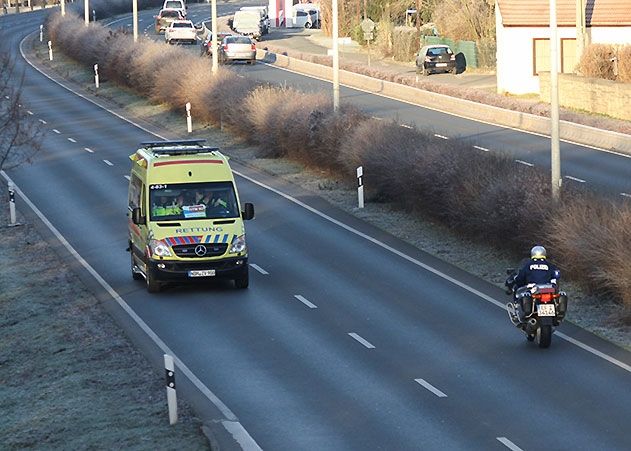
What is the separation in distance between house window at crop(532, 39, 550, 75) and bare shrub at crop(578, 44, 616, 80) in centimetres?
419

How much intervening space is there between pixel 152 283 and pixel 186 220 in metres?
1.31

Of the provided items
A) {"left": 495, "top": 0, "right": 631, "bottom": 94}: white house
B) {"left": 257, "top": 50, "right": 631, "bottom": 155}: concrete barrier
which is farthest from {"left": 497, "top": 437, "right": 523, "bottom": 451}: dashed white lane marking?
{"left": 495, "top": 0, "right": 631, "bottom": 94}: white house

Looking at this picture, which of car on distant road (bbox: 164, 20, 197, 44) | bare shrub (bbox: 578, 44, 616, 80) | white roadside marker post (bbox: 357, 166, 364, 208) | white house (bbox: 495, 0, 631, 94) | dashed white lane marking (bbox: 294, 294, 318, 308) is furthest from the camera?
car on distant road (bbox: 164, 20, 197, 44)

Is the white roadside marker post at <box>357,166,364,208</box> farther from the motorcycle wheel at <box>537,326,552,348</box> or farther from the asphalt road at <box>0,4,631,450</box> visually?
the motorcycle wheel at <box>537,326,552,348</box>

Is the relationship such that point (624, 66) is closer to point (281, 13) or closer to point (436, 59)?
point (436, 59)

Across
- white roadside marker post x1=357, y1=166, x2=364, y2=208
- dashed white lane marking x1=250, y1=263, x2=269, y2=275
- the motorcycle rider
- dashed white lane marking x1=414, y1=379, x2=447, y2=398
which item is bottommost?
dashed white lane marking x1=250, y1=263, x2=269, y2=275

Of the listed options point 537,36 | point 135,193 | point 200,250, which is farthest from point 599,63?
point 200,250

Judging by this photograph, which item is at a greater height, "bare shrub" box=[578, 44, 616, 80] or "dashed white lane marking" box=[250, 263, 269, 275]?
"bare shrub" box=[578, 44, 616, 80]

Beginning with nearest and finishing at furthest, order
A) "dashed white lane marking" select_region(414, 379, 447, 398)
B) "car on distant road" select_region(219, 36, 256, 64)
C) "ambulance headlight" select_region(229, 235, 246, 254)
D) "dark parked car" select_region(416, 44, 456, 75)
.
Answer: "dashed white lane marking" select_region(414, 379, 447, 398) → "ambulance headlight" select_region(229, 235, 246, 254) → "dark parked car" select_region(416, 44, 456, 75) → "car on distant road" select_region(219, 36, 256, 64)

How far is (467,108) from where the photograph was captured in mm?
53750

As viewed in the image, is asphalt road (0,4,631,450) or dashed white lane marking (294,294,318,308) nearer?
asphalt road (0,4,631,450)

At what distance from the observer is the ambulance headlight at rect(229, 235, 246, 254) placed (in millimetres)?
25250

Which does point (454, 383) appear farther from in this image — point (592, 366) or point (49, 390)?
point (49, 390)

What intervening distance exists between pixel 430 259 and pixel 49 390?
11.1 metres
